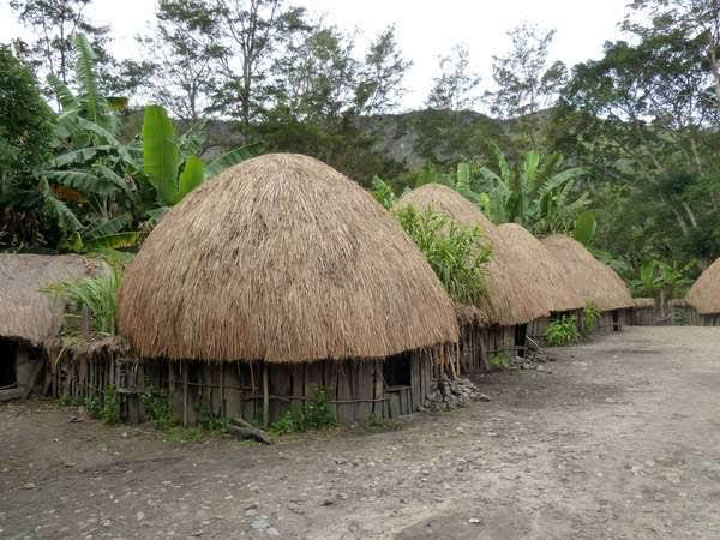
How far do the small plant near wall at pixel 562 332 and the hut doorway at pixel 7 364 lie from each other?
10.4 m

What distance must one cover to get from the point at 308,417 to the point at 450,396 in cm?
219

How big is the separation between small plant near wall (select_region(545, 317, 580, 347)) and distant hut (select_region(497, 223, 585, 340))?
18 cm

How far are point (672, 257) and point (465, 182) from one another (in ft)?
36.7

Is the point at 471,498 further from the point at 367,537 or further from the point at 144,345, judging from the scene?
the point at 144,345

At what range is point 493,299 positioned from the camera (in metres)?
10.2

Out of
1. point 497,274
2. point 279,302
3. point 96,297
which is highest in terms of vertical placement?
point 497,274

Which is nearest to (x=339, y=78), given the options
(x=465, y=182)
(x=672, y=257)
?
(x=465, y=182)

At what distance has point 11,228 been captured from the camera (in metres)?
11.9

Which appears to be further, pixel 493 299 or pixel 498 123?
pixel 498 123

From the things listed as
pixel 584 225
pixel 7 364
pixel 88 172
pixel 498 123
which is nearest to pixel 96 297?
pixel 7 364

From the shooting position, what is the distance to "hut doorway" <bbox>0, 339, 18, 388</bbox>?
9.69 m

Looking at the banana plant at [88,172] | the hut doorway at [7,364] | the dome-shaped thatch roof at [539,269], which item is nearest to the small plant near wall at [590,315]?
Answer: the dome-shaped thatch roof at [539,269]

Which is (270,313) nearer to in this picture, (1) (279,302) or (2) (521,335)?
(1) (279,302)

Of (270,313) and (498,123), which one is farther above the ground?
(498,123)
